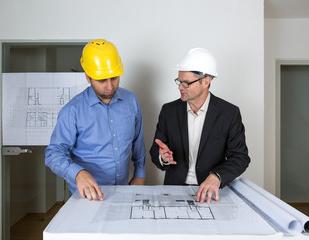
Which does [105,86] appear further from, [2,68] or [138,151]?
[2,68]

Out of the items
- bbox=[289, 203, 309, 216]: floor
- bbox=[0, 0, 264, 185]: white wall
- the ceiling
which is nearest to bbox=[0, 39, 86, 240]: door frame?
bbox=[0, 0, 264, 185]: white wall

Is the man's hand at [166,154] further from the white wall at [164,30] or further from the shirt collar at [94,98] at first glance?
the white wall at [164,30]

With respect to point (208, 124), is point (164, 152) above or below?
below

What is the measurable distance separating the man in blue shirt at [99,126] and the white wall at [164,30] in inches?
38.8

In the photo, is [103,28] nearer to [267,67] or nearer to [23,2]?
[23,2]

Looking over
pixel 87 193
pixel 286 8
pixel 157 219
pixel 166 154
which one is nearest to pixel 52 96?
pixel 166 154

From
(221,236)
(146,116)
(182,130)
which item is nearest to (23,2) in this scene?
(146,116)

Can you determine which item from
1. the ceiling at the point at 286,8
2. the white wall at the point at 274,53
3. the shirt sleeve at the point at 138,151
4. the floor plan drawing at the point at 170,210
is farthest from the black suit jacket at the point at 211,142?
the white wall at the point at 274,53

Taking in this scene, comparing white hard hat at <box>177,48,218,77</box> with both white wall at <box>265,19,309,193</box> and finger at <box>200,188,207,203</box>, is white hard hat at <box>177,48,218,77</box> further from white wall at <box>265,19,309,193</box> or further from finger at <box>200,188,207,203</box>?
white wall at <box>265,19,309,193</box>

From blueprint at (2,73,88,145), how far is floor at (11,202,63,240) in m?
0.63

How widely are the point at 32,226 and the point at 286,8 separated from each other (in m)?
3.38

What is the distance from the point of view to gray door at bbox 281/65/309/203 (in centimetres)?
480

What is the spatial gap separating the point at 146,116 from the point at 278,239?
80.0 inches

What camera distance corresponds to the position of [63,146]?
1705 millimetres
